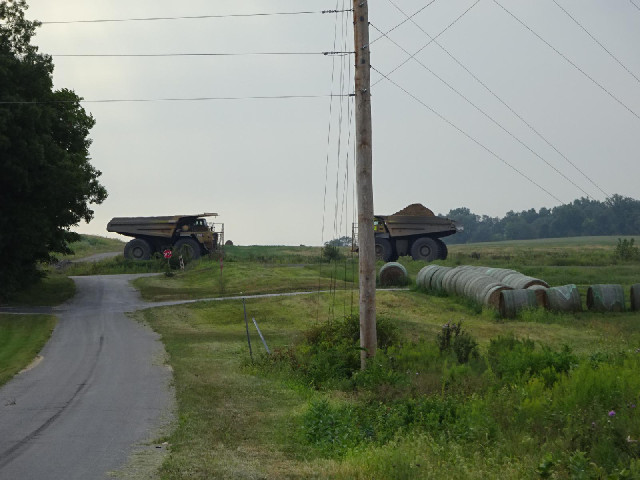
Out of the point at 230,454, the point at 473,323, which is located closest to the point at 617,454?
the point at 230,454

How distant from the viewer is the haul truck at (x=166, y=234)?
64.5 meters

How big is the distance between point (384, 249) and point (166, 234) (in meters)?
16.7

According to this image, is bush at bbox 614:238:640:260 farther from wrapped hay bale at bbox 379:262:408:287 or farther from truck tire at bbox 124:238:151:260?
truck tire at bbox 124:238:151:260

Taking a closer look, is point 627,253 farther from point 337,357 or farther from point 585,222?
point 585,222

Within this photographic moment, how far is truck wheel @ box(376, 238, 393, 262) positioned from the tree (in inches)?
1006

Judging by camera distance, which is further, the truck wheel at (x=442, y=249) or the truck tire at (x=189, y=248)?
the truck wheel at (x=442, y=249)

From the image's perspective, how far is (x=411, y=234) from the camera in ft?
209

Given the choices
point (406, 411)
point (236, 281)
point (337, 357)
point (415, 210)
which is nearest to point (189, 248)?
point (236, 281)

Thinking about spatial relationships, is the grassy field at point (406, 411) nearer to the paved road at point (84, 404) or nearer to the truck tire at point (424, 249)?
the paved road at point (84, 404)

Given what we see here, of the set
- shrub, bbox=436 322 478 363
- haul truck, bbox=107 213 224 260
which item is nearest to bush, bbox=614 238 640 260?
haul truck, bbox=107 213 224 260

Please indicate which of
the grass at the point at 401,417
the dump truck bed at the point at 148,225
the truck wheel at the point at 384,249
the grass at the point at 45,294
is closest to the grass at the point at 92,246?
the dump truck bed at the point at 148,225

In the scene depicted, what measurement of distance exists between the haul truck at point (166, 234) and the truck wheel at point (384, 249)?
12.1 metres

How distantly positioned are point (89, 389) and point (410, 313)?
65.7ft

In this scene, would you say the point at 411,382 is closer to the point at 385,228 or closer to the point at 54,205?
the point at 54,205
